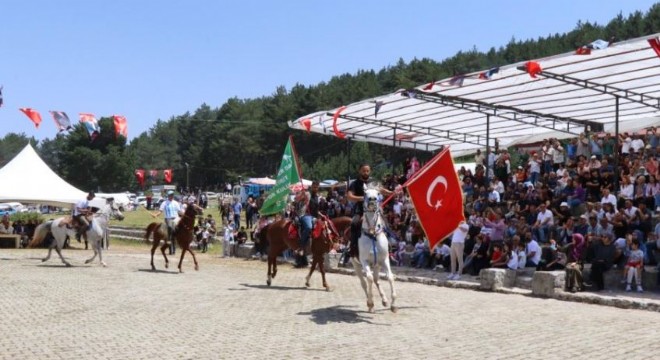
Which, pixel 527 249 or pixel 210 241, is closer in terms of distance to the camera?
pixel 527 249

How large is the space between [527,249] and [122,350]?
38.5 feet

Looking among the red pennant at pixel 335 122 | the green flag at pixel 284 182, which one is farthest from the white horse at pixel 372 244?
the red pennant at pixel 335 122

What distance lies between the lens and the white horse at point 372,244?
40.0 feet

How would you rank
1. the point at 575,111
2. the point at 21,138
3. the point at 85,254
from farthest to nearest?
the point at 21,138 < the point at 85,254 < the point at 575,111

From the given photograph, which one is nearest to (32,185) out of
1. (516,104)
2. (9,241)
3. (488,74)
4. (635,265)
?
(9,241)

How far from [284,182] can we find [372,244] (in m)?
10.4

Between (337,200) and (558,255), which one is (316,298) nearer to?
(558,255)

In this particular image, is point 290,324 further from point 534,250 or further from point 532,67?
point 532,67

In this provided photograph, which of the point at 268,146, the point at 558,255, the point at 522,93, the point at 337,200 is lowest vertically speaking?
the point at 558,255

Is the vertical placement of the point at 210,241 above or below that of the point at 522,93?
below

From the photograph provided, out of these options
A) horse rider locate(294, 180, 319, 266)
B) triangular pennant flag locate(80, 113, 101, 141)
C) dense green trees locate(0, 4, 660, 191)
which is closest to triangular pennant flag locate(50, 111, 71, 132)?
triangular pennant flag locate(80, 113, 101, 141)

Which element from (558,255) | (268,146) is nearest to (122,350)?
(558,255)

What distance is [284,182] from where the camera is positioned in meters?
22.5

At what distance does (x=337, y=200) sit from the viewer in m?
31.1
